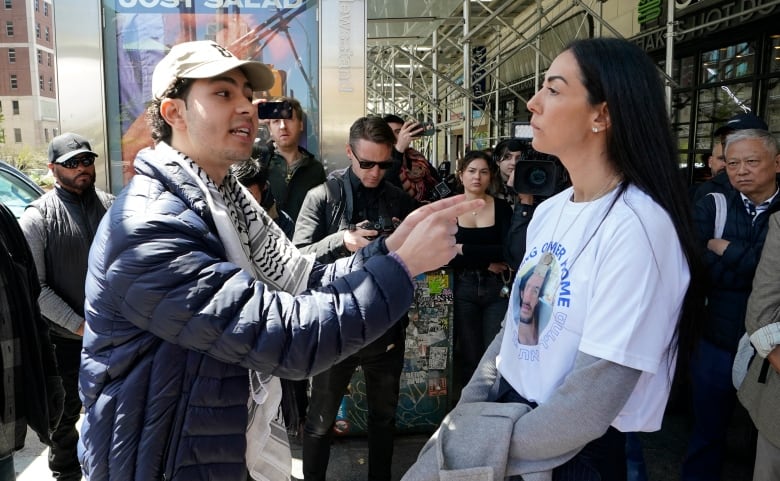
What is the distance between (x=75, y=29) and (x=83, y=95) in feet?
1.35

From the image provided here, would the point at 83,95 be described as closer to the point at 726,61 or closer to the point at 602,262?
the point at 602,262

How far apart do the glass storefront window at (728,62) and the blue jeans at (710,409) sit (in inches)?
159

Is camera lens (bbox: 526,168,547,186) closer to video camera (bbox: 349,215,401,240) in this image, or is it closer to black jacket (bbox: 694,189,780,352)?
video camera (bbox: 349,215,401,240)

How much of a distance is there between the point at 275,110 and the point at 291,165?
49 centimetres

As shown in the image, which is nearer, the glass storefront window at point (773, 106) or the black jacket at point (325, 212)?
the black jacket at point (325, 212)

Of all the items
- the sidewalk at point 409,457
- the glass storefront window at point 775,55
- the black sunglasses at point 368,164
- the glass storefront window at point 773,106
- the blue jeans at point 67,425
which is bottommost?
the sidewalk at point 409,457

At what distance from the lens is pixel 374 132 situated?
3404 millimetres

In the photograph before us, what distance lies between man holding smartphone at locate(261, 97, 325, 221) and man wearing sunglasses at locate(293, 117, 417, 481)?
664 millimetres

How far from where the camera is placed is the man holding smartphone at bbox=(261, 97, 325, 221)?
Result: 410 centimetres

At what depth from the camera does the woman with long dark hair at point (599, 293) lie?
52.9 inches

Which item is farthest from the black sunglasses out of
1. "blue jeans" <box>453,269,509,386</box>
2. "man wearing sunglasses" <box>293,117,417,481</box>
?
"blue jeans" <box>453,269,509,386</box>

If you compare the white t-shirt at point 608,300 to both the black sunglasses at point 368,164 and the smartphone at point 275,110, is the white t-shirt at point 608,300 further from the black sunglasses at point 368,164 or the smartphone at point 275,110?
the smartphone at point 275,110

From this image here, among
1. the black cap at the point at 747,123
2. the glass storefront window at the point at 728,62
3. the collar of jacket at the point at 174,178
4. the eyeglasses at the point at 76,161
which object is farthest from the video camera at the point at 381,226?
the glass storefront window at the point at 728,62

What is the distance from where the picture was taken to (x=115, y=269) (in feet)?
4.45
